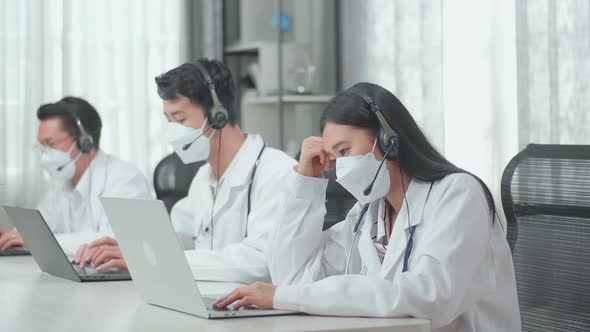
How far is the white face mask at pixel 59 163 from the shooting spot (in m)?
3.10

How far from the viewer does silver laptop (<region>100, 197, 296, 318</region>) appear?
146 centimetres

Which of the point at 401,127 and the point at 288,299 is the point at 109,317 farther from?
the point at 401,127

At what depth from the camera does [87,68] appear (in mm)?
4000

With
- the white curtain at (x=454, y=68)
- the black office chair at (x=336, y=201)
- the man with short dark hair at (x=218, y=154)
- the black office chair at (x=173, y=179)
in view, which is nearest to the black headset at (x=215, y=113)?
the man with short dark hair at (x=218, y=154)

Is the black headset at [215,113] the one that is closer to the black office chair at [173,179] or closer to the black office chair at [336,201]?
the black office chair at [336,201]

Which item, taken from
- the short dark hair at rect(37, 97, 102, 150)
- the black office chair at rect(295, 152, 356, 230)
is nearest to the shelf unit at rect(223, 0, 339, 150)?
the short dark hair at rect(37, 97, 102, 150)

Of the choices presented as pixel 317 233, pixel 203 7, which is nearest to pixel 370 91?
pixel 317 233

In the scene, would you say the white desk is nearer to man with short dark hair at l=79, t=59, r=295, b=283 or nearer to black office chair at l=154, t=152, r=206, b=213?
man with short dark hair at l=79, t=59, r=295, b=283

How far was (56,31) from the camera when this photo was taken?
3.94m

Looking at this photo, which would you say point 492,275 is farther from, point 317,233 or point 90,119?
point 90,119

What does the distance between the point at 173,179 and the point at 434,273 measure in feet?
5.50

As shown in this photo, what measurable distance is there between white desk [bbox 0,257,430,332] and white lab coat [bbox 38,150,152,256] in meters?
0.98

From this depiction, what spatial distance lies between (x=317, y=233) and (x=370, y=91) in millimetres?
372

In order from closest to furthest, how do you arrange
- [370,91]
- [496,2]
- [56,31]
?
[370,91] → [496,2] → [56,31]
